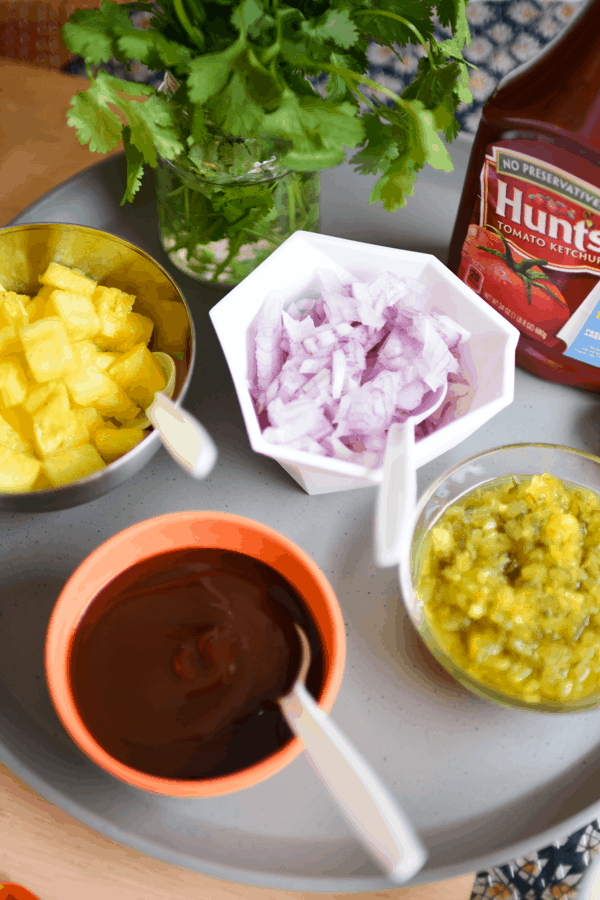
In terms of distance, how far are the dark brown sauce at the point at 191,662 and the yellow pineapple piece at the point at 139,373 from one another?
22 centimetres

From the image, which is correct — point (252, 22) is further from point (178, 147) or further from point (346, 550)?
point (346, 550)

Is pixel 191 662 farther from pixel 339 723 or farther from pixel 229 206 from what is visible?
pixel 229 206

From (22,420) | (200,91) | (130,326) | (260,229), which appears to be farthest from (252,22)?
(22,420)

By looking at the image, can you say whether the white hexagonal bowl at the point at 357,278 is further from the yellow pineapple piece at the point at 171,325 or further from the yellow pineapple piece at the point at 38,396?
the yellow pineapple piece at the point at 38,396

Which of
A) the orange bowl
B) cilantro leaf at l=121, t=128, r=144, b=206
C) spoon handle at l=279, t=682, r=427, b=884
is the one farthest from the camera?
cilantro leaf at l=121, t=128, r=144, b=206

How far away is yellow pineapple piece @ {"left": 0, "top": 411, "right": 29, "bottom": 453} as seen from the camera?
2.58 ft

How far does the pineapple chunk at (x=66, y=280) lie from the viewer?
0.85 metres

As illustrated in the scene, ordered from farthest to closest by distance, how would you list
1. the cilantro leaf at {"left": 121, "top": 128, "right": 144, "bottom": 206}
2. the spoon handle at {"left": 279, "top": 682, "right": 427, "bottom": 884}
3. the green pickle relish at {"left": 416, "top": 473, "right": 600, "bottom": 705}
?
the cilantro leaf at {"left": 121, "top": 128, "right": 144, "bottom": 206}, the green pickle relish at {"left": 416, "top": 473, "right": 600, "bottom": 705}, the spoon handle at {"left": 279, "top": 682, "right": 427, "bottom": 884}

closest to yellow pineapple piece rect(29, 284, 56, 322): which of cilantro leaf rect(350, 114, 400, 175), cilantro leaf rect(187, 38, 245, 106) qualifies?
cilantro leaf rect(187, 38, 245, 106)

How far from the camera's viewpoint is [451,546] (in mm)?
783

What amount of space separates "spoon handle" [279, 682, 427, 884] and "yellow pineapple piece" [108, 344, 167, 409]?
0.40m

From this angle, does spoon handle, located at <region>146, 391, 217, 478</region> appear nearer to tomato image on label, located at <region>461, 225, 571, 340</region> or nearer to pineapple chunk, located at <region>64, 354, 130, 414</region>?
pineapple chunk, located at <region>64, 354, 130, 414</region>

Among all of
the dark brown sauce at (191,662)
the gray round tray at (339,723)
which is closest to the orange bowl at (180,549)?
the dark brown sauce at (191,662)

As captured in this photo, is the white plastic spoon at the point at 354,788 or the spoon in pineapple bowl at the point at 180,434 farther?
the spoon in pineapple bowl at the point at 180,434
